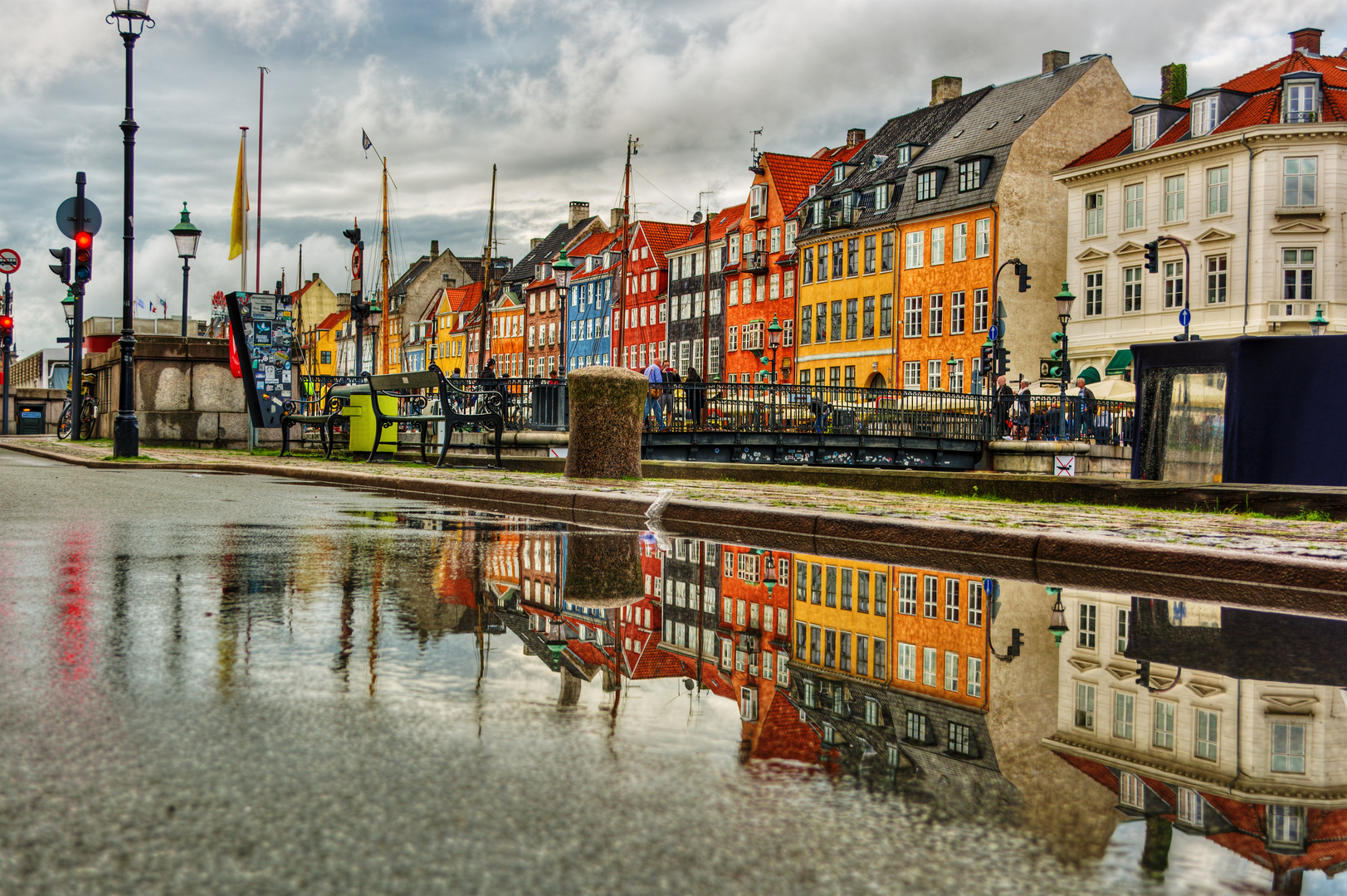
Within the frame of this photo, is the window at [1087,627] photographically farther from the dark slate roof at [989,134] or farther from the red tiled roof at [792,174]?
the red tiled roof at [792,174]

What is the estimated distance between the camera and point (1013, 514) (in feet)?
35.4

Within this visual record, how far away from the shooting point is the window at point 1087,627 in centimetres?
510

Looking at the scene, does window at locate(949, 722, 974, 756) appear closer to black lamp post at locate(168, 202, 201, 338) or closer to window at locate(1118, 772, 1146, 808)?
window at locate(1118, 772, 1146, 808)

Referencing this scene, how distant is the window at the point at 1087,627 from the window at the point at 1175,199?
48.8 meters

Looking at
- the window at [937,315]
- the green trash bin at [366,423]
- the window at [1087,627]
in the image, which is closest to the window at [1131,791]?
the window at [1087,627]

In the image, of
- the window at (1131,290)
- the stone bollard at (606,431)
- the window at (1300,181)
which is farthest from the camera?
the window at (1131,290)

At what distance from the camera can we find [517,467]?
64.2 feet

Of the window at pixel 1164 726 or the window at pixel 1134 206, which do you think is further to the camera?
the window at pixel 1134 206

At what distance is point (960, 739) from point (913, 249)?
6326 cm

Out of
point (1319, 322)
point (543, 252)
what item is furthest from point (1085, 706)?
point (543, 252)

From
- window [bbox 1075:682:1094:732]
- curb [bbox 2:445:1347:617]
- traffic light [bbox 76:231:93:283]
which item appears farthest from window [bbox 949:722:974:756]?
traffic light [bbox 76:231:93:283]

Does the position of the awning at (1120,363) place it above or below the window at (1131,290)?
below

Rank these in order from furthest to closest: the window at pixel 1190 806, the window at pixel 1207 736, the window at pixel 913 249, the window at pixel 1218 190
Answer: the window at pixel 913 249
the window at pixel 1218 190
the window at pixel 1207 736
the window at pixel 1190 806

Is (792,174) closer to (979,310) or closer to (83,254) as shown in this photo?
(979,310)
